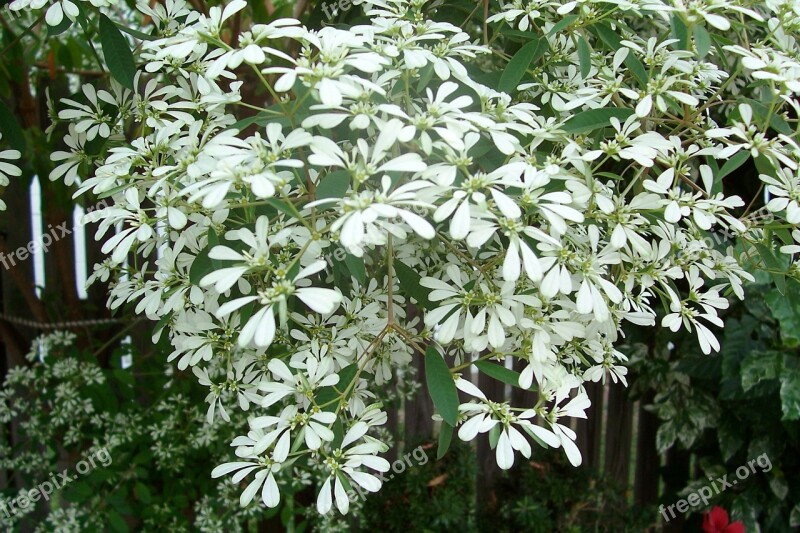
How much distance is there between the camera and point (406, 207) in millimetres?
729

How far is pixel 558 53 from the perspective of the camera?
3.13 feet

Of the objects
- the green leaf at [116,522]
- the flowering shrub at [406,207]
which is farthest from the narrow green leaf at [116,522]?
the flowering shrub at [406,207]

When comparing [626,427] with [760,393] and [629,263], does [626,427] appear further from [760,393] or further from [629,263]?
[629,263]

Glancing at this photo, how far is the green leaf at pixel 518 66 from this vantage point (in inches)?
32.5

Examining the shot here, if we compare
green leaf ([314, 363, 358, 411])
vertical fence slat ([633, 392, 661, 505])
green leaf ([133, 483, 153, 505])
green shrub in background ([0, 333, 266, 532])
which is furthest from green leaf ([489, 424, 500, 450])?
vertical fence slat ([633, 392, 661, 505])

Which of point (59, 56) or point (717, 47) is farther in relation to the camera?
point (59, 56)

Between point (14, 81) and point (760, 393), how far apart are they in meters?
2.09

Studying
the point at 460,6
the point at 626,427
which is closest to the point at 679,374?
the point at 626,427

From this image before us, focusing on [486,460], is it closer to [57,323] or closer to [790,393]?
[790,393]

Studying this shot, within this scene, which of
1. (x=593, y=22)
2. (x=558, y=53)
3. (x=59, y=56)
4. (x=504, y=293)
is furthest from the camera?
(x=59, y=56)

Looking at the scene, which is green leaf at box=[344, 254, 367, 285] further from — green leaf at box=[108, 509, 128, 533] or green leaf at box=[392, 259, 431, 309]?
green leaf at box=[108, 509, 128, 533]

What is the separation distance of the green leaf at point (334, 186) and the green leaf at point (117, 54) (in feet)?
1.25

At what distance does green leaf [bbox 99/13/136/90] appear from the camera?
90cm

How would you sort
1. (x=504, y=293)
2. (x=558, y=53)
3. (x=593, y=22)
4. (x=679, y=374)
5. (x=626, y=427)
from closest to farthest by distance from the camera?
1. (x=504, y=293)
2. (x=593, y=22)
3. (x=558, y=53)
4. (x=679, y=374)
5. (x=626, y=427)
